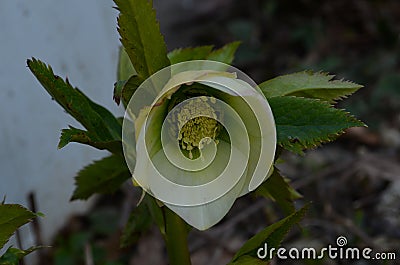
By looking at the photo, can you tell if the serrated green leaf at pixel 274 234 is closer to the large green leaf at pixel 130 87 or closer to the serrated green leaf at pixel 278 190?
the serrated green leaf at pixel 278 190

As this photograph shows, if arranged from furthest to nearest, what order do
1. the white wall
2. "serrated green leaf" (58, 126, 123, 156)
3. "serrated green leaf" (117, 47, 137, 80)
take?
the white wall
"serrated green leaf" (117, 47, 137, 80)
"serrated green leaf" (58, 126, 123, 156)

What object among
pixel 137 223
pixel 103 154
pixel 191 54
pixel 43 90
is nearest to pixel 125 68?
pixel 191 54

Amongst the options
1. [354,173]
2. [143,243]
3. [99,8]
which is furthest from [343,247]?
[99,8]

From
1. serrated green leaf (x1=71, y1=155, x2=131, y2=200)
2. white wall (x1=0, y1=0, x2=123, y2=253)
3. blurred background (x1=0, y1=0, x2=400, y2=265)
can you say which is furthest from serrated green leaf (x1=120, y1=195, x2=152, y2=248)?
white wall (x1=0, y1=0, x2=123, y2=253)

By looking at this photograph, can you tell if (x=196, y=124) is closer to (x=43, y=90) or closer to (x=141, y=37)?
(x=141, y=37)

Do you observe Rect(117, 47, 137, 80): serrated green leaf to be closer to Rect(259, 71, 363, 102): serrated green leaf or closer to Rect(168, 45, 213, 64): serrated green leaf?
Rect(168, 45, 213, 64): serrated green leaf

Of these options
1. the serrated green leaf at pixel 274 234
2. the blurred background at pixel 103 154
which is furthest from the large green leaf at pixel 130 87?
the blurred background at pixel 103 154
